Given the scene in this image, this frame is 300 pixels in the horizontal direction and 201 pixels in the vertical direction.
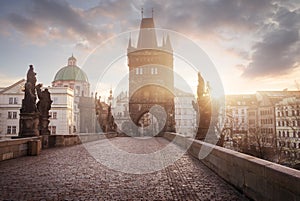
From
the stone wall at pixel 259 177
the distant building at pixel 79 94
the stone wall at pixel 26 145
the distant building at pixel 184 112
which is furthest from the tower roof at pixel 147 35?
the stone wall at pixel 259 177

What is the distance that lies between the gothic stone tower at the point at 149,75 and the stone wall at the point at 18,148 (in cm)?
5012

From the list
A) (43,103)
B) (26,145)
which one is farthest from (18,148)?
(43,103)

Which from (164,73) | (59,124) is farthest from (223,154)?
(164,73)

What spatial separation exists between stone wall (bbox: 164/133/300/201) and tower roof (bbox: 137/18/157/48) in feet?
204

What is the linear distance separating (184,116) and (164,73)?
26.7m

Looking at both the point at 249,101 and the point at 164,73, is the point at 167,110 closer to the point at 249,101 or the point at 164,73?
the point at 164,73

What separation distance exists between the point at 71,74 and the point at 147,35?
25374mm

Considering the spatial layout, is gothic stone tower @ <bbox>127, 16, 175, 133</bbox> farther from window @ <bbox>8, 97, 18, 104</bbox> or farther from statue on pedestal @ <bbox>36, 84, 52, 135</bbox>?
statue on pedestal @ <bbox>36, 84, 52, 135</bbox>

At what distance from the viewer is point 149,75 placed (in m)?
65.9

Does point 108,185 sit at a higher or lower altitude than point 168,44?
lower

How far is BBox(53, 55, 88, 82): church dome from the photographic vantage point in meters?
77.8

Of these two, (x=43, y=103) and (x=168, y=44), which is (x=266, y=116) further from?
(x=43, y=103)

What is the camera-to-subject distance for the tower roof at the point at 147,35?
220 feet

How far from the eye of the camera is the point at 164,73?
6694cm
